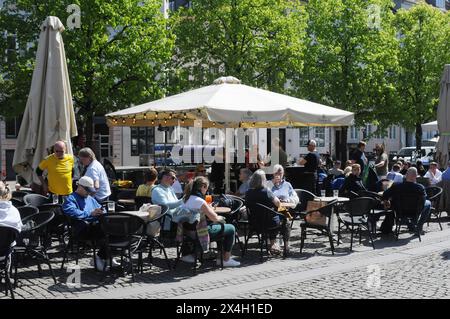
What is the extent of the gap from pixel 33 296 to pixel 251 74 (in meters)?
20.6

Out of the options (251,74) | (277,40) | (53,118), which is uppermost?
(277,40)

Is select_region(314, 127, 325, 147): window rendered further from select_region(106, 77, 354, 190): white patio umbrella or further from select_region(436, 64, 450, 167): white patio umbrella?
select_region(106, 77, 354, 190): white patio umbrella

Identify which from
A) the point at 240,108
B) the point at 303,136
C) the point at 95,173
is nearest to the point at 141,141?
the point at 303,136

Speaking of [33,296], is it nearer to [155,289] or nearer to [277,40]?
[155,289]

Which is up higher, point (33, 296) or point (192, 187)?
point (192, 187)

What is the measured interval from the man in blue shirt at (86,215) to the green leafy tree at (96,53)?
48.7ft

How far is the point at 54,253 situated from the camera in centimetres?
955

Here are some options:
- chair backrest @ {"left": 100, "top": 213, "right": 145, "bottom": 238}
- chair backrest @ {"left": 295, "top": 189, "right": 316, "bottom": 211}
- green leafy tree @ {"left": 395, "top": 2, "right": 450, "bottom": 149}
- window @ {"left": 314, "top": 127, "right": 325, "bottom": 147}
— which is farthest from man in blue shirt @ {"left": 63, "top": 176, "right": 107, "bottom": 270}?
window @ {"left": 314, "top": 127, "right": 325, "bottom": 147}

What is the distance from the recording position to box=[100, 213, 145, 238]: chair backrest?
752 cm

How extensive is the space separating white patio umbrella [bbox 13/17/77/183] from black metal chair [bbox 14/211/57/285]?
2453 millimetres

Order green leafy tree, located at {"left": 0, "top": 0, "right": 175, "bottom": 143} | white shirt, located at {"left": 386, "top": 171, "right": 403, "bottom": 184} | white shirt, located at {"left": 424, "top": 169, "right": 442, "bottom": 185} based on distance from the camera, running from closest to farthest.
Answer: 1. white shirt, located at {"left": 386, "top": 171, "right": 403, "bottom": 184}
2. white shirt, located at {"left": 424, "top": 169, "right": 442, "bottom": 185}
3. green leafy tree, located at {"left": 0, "top": 0, "right": 175, "bottom": 143}

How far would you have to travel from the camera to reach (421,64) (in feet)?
118

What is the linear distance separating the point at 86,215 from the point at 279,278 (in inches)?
109
